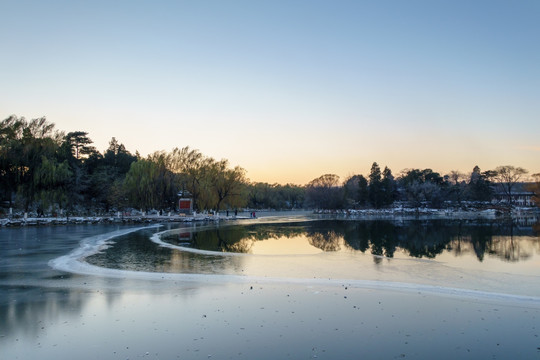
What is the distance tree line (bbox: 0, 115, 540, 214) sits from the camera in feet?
129

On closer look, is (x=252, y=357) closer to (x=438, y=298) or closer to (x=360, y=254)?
(x=438, y=298)

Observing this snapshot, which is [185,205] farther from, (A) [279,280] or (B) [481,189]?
(B) [481,189]

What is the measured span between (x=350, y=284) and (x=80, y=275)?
9049 mm

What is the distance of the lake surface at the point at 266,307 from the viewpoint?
20.5 ft

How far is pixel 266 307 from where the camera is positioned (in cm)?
864

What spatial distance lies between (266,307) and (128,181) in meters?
45.2

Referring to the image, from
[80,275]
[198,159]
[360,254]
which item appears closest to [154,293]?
[80,275]

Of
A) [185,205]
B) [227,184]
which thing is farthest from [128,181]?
[227,184]

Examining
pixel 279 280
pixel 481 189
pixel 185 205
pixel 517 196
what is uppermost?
pixel 481 189

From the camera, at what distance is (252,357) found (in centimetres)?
584

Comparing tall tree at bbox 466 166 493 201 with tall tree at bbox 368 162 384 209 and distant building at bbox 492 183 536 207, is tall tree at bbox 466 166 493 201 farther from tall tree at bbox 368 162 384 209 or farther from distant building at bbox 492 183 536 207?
tall tree at bbox 368 162 384 209

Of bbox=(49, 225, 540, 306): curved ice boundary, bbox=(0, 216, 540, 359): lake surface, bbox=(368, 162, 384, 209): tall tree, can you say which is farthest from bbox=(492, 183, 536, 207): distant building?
bbox=(49, 225, 540, 306): curved ice boundary

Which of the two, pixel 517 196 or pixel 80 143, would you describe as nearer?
pixel 80 143

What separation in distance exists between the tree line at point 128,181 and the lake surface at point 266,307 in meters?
27.7
